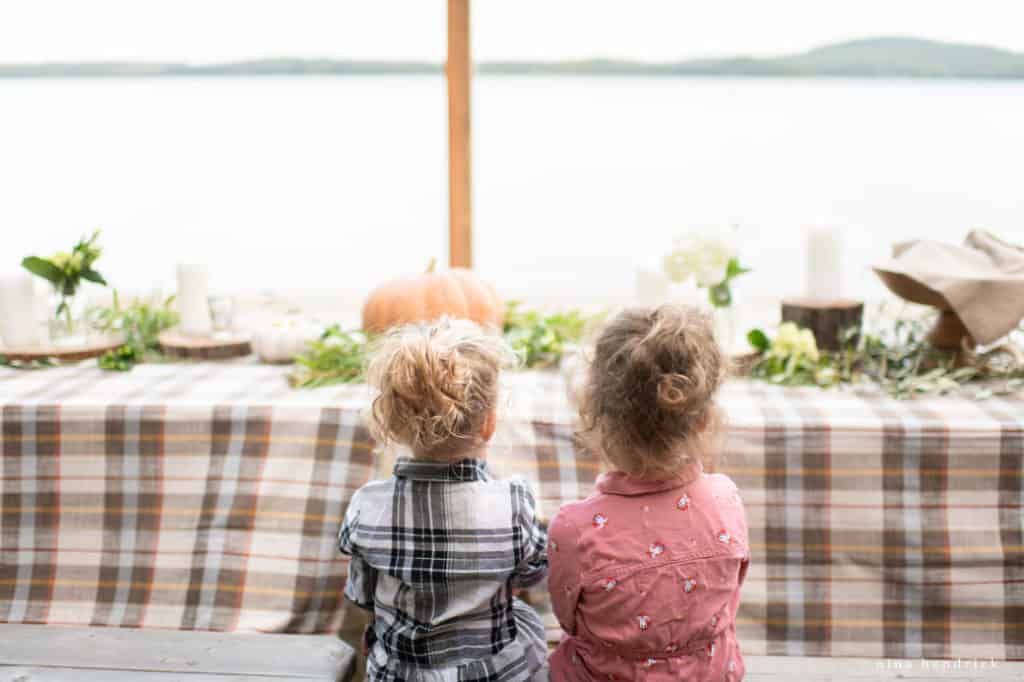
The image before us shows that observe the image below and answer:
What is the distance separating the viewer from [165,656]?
153 centimetres

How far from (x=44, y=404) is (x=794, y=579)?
5.08ft

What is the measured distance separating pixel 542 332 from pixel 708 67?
112 cm

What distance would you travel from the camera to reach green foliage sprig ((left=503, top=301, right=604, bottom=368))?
2168 mm

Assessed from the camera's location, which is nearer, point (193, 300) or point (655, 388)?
point (655, 388)

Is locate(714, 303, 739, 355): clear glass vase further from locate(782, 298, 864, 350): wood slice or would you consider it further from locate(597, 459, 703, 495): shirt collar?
locate(597, 459, 703, 495): shirt collar

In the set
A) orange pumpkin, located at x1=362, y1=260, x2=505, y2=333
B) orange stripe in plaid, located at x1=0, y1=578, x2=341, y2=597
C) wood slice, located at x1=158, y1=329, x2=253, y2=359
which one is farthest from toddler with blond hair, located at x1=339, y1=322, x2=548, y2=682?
wood slice, located at x1=158, y1=329, x2=253, y2=359

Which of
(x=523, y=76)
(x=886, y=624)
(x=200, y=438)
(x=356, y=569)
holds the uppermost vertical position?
(x=523, y=76)

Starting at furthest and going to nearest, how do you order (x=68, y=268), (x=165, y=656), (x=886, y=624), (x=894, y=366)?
(x=68, y=268) → (x=894, y=366) → (x=886, y=624) → (x=165, y=656)

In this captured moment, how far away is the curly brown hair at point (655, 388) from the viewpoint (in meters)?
1.27

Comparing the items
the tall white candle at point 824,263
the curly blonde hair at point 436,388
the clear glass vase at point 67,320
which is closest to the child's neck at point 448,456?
the curly blonde hair at point 436,388

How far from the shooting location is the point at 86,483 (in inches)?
74.6

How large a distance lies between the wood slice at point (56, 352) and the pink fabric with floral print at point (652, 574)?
1394 millimetres

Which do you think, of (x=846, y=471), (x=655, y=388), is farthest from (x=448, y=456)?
(x=846, y=471)

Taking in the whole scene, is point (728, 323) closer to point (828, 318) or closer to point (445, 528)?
point (828, 318)
